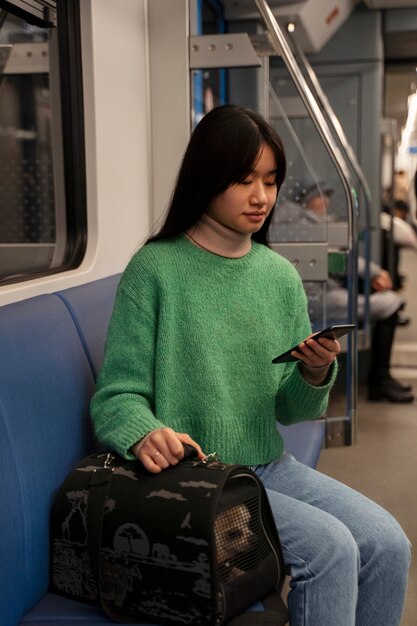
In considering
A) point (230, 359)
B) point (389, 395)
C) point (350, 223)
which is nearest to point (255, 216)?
point (230, 359)

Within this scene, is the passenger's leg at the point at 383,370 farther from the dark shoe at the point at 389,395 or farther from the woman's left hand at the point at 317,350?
the woman's left hand at the point at 317,350

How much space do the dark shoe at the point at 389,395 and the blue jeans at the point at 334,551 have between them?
3340 millimetres

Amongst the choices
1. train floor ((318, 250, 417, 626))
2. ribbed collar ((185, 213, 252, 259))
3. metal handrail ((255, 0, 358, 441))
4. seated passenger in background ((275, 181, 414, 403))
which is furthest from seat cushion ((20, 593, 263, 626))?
seated passenger in background ((275, 181, 414, 403))

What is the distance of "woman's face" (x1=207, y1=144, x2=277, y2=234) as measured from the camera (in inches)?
68.9

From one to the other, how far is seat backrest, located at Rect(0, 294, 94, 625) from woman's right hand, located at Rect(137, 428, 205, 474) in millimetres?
228

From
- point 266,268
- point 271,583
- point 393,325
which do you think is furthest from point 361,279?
point 271,583

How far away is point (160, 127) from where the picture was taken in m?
3.01

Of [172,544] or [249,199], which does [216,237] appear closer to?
[249,199]

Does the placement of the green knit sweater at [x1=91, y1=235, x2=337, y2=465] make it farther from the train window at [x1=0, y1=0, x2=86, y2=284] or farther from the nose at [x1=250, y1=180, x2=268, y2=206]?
the train window at [x1=0, y1=0, x2=86, y2=284]

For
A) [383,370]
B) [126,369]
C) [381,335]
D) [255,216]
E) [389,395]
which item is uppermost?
[255,216]

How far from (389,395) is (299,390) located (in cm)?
344

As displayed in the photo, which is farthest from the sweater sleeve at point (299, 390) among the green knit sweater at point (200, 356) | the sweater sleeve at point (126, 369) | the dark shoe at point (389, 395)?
the dark shoe at point (389, 395)

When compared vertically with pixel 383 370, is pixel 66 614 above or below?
above

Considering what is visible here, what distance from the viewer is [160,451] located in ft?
5.08
